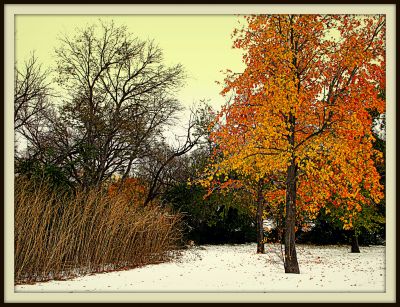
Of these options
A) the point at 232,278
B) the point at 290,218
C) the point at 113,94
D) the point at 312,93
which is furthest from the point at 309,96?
the point at 113,94

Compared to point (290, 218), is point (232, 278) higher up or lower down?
lower down

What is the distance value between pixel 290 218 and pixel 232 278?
153cm

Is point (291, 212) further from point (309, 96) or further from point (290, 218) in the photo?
point (309, 96)

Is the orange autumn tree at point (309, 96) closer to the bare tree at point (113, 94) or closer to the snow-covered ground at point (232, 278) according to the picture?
the snow-covered ground at point (232, 278)

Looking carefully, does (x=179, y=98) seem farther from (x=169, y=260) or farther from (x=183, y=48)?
(x=183, y=48)

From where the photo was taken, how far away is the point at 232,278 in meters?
8.52

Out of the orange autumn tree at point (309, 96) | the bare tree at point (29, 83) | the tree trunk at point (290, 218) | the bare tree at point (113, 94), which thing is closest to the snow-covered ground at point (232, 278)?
the tree trunk at point (290, 218)

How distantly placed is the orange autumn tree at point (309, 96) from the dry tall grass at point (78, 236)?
248cm

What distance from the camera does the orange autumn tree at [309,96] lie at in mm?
8430

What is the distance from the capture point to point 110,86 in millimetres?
14914

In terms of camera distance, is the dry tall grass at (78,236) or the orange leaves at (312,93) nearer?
the dry tall grass at (78,236)

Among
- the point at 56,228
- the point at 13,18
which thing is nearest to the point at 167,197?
the point at 56,228

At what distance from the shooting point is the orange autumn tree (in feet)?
27.7

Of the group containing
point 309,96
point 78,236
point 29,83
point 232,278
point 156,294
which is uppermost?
point 29,83
